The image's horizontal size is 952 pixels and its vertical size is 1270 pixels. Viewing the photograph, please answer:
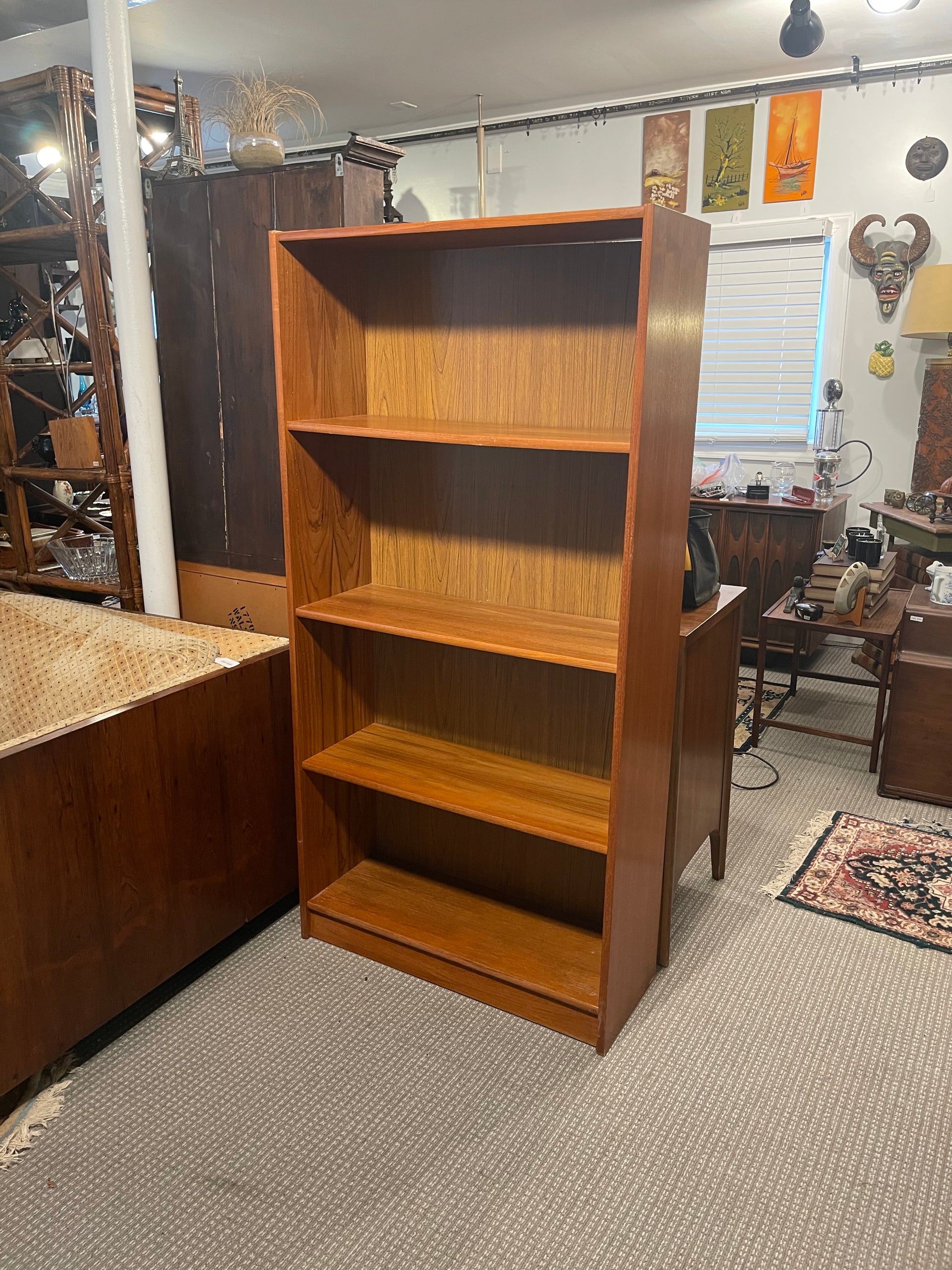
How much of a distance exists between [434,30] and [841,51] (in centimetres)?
179

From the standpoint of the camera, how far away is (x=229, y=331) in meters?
2.84

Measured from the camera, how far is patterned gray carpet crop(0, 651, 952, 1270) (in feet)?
5.08

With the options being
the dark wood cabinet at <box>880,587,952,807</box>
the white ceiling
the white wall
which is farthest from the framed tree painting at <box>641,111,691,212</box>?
the dark wood cabinet at <box>880,587,952,807</box>

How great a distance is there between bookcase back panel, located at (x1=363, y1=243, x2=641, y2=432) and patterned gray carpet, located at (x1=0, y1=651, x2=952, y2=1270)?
1394mm

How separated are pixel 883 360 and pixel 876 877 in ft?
8.94

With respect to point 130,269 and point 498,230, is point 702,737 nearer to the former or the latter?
point 498,230

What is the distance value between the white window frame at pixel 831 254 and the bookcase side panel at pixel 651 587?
294 centimetres

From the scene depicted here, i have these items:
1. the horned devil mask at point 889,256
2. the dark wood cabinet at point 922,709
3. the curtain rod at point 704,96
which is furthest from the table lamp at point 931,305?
the dark wood cabinet at point 922,709

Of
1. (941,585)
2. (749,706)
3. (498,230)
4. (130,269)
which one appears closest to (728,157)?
(941,585)

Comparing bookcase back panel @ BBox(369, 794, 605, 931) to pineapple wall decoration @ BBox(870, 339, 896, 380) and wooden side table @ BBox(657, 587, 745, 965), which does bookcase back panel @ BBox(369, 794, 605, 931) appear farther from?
pineapple wall decoration @ BBox(870, 339, 896, 380)

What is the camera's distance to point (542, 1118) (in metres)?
1.81

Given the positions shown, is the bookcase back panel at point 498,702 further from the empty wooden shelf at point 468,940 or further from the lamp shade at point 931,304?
the lamp shade at point 931,304

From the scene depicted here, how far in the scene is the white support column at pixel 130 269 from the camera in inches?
102

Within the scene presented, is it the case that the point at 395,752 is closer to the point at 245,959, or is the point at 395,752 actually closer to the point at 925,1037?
the point at 245,959
